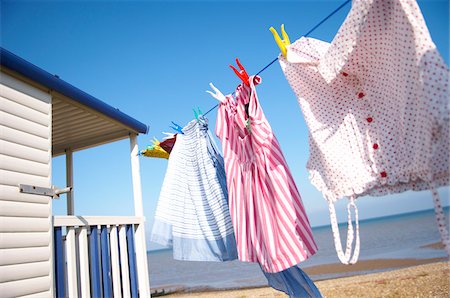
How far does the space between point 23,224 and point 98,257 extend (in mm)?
948

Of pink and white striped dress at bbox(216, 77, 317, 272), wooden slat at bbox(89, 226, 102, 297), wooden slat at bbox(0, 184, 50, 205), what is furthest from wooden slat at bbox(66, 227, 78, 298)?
pink and white striped dress at bbox(216, 77, 317, 272)

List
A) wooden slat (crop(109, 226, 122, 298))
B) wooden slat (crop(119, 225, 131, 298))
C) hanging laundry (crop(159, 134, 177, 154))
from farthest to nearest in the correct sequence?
1. hanging laundry (crop(159, 134, 177, 154))
2. wooden slat (crop(119, 225, 131, 298))
3. wooden slat (crop(109, 226, 122, 298))

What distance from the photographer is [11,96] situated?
261cm

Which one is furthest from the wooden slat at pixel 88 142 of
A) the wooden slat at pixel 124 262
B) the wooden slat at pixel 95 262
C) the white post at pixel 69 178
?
the wooden slat at pixel 95 262

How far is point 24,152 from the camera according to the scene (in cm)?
265

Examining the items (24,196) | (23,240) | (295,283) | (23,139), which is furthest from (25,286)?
(295,283)

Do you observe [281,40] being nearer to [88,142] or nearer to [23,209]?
[23,209]

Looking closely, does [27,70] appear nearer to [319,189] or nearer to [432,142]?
[319,189]

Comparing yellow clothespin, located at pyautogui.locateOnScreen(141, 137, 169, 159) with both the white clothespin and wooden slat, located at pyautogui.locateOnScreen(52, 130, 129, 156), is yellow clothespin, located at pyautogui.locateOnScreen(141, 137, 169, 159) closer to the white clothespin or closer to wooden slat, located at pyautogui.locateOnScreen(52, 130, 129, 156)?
wooden slat, located at pyautogui.locateOnScreen(52, 130, 129, 156)

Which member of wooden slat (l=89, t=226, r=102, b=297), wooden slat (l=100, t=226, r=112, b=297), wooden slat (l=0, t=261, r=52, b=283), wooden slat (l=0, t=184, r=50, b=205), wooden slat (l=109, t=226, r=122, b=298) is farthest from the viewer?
wooden slat (l=109, t=226, r=122, b=298)

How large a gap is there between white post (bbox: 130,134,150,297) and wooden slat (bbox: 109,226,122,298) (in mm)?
350

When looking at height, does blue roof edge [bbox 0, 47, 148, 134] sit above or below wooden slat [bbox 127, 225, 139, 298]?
above

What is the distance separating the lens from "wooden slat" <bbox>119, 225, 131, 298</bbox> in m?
3.50

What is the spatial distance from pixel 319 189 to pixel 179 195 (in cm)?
151
